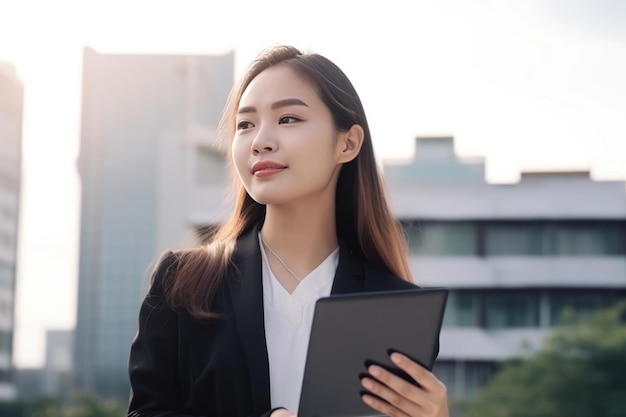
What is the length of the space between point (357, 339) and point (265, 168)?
35 centimetres

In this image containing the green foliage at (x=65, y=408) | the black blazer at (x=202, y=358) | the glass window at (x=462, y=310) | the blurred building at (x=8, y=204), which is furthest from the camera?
the blurred building at (x=8, y=204)

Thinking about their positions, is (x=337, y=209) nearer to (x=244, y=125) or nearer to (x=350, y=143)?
(x=350, y=143)

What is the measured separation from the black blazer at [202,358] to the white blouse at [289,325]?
6 cm

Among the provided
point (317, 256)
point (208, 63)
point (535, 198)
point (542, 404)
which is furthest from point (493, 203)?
point (317, 256)

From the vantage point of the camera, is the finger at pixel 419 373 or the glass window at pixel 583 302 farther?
the glass window at pixel 583 302

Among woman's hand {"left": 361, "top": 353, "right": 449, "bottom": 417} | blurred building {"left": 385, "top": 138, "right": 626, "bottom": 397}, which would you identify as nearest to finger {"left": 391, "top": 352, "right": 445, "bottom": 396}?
woman's hand {"left": 361, "top": 353, "right": 449, "bottom": 417}

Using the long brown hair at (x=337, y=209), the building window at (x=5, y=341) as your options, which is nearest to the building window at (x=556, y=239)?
the building window at (x=5, y=341)

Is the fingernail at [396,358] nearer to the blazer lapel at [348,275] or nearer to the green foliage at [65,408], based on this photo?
the blazer lapel at [348,275]

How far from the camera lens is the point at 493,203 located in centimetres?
3072

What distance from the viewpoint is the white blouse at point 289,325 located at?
5.71 feet

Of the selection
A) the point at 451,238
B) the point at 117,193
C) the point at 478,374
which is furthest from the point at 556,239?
the point at 117,193

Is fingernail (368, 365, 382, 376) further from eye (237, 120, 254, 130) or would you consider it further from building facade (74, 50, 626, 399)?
building facade (74, 50, 626, 399)

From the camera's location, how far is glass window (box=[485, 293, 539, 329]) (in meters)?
30.9

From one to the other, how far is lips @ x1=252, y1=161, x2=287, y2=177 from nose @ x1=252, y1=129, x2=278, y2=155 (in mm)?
19
